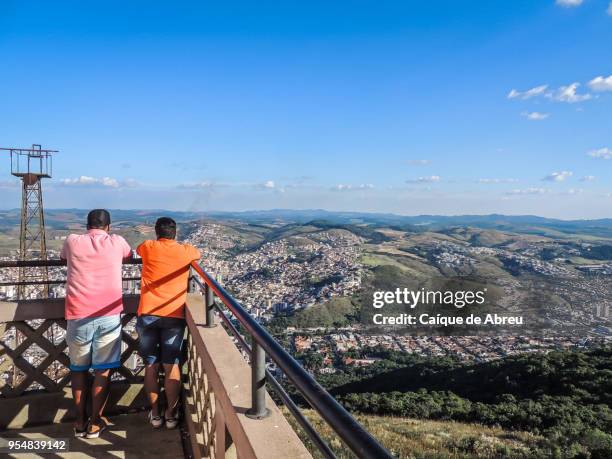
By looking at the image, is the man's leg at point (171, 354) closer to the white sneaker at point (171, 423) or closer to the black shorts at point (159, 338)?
the black shorts at point (159, 338)

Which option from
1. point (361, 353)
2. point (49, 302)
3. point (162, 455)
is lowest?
point (361, 353)

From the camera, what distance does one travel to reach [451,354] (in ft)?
127

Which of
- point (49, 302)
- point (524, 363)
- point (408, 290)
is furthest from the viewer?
point (408, 290)

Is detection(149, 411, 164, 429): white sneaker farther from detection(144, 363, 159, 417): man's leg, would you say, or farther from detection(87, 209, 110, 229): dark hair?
detection(87, 209, 110, 229): dark hair

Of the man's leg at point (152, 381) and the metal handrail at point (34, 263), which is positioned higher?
the metal handrail at point (34, 263)

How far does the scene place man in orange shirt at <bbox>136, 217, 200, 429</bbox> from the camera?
354 centimetres

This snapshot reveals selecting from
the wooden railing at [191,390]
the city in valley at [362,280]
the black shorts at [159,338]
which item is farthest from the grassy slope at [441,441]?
the city in valley at [362,280]

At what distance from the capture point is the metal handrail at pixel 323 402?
0.88 m

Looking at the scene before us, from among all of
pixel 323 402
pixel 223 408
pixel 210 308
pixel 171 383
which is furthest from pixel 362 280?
pixel 323 402

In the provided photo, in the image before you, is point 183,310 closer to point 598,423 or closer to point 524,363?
point 598,423

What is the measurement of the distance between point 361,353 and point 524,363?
16.7 m

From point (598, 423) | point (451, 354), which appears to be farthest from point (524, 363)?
point (451, 354)

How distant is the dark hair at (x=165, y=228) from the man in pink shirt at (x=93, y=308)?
34 cm

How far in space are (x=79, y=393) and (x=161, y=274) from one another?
3.98 ft
